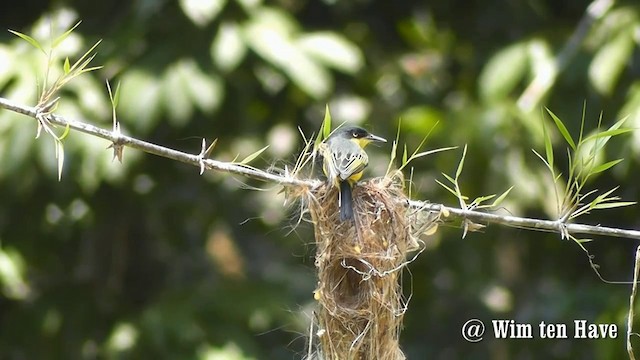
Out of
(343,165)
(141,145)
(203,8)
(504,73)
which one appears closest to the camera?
(141,145)

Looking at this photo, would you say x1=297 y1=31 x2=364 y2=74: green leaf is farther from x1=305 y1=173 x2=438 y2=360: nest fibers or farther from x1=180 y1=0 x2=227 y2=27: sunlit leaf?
x1=305 y1=173 x2=438 y2=360: nest fibers

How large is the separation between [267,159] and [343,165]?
2249 mm

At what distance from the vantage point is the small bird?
3504 millimetres

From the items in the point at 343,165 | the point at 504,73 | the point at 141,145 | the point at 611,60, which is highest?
the point at 504,73

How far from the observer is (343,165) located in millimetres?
3816

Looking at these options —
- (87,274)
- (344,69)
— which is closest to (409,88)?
(344,69)

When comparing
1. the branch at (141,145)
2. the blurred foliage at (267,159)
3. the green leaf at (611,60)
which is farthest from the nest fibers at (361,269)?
the green leaf at (611,60)

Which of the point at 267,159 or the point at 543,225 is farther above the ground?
the point at 267,159

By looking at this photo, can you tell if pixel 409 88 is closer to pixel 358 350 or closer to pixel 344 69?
pixel 344 69

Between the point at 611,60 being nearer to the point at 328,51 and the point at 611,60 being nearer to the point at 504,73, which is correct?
the point at 504,73

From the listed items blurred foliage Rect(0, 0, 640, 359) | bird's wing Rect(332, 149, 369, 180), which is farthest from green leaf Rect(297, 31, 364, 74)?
bird's wing Rect(332, 149, 369, 180)

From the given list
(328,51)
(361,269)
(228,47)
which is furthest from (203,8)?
(361,269)

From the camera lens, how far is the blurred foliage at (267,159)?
5.19 metres

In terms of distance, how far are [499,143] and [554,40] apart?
0.70 meters
